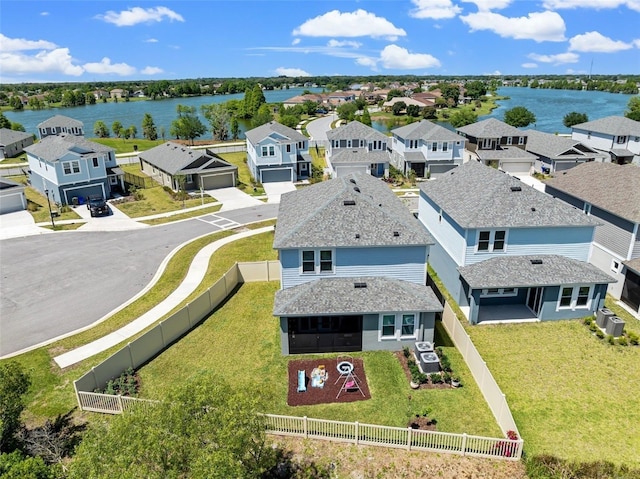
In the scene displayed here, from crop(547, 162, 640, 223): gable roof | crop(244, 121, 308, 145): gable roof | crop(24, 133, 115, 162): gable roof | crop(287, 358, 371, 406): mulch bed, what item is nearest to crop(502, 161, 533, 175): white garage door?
crop(547, 162, 640, 223): gable roof

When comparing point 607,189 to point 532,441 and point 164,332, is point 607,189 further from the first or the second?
point 164,332

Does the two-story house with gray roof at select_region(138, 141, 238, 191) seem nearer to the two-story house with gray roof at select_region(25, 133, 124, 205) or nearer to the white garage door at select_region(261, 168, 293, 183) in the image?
the white garage door at select_region(261, 168, 293, 183)

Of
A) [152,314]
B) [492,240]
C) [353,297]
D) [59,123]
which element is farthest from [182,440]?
[59,123]

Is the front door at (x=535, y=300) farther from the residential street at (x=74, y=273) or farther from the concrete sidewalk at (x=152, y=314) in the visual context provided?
the residential street at (x=74, y=273)

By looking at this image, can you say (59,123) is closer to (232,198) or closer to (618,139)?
(232,198)

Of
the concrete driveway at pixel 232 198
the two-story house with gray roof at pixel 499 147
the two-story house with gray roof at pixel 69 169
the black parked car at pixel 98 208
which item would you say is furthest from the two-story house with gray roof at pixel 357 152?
the two-story house with gray roof at pixel 69 169

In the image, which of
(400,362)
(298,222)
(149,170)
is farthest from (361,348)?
(149,170)
